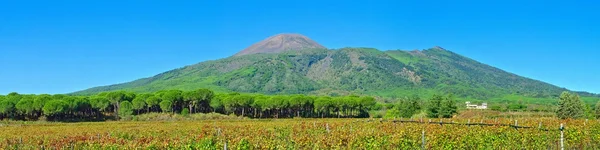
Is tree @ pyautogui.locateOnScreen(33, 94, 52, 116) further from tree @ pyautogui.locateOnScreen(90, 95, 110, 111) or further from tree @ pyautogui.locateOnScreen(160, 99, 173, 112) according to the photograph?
tree @ pyautogui.locateOnScreen(160, 99, 173, 112)

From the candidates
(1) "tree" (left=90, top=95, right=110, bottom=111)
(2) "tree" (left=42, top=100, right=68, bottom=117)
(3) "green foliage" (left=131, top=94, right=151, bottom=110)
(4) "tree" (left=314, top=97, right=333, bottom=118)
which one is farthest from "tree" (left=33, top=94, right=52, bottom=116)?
(4) "tree" (left=314, top=97, right=333, bottom=118)

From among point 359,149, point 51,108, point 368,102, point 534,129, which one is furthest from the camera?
point 368,102

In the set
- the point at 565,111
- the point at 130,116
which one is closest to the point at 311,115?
the point at 130,116

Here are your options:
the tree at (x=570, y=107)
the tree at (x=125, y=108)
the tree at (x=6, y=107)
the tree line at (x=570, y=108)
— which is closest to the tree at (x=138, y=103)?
the tree at (x=125, y=108)

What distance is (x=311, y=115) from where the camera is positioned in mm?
121188

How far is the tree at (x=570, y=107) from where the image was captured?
2694 inches

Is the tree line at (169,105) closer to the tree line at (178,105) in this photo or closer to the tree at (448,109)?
the tree line at (178,105)

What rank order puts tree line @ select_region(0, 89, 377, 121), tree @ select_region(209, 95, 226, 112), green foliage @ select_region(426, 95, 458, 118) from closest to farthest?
green foliage @ select_region(426, 95, 458, 118), tree line @ select_region(0, 89, 377, 121), tree @ select_region(209, 95, 226, 112)

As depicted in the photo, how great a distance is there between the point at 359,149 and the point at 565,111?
5946 cm

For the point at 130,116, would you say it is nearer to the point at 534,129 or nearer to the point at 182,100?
the point at 182,100

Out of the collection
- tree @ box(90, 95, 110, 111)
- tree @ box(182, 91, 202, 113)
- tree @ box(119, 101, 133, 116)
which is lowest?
tree @ box(119, 101, 133, 116)

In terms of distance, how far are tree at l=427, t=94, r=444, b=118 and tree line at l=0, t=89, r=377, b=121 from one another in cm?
3282

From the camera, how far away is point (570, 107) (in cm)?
6881

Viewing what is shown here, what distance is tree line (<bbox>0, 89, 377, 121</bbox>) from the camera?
317ft
